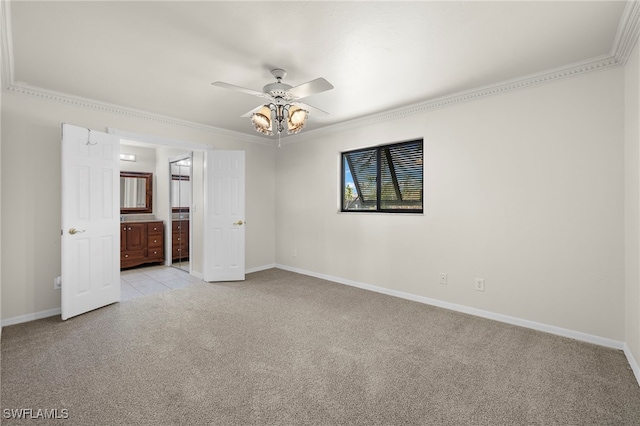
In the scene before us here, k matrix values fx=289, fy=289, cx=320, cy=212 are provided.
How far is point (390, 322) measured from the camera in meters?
3.01

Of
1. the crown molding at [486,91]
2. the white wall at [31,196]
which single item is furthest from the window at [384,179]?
the white wall at [31,196]

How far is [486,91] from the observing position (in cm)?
305

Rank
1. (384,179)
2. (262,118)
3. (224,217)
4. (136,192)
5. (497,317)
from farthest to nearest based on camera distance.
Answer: (136,192)
(224,217)
(384,179)
(497,317)
(262,118)

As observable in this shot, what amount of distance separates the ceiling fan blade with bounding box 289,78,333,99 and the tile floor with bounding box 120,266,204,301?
338 cm

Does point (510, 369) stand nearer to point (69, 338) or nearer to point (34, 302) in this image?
point (69, 338)

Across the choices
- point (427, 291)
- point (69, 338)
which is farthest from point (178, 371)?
point (427, 291)

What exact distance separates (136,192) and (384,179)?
527 cm

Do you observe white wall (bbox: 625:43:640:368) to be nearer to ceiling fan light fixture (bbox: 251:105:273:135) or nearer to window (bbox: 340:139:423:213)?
window (bbox: 340:139:423:213)

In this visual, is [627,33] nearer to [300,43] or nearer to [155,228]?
[300,43]

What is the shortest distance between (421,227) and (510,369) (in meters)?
1.77

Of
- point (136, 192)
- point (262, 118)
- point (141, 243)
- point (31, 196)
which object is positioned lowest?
point (141, 243)

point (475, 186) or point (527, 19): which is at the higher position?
point (527, 19)

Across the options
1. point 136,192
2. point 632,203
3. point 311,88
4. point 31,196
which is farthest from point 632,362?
point 136,192

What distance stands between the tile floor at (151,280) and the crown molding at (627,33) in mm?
5265
